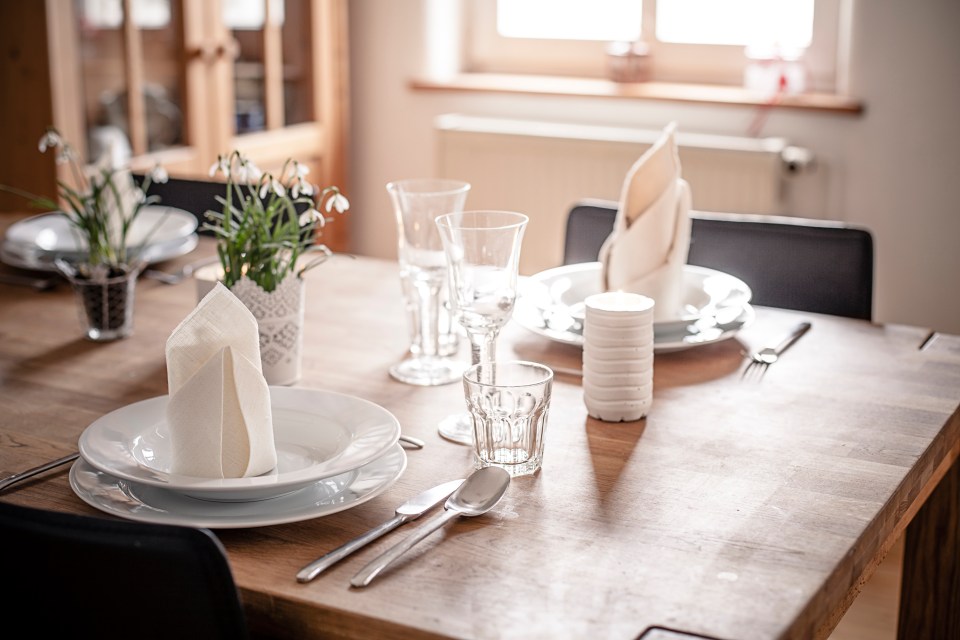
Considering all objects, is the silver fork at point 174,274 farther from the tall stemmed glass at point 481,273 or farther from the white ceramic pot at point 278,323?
the tall stemmed glass at point 481,273

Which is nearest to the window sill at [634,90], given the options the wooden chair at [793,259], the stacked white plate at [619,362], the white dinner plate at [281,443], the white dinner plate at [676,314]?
the wooden chair at [793,259]

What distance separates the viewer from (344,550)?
2.87ft

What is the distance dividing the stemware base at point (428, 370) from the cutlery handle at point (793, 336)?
41 centimetres

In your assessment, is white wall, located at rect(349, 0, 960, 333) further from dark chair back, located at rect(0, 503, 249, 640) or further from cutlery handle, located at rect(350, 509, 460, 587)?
dark chair back, located at rect(0, 503, 249, 640)

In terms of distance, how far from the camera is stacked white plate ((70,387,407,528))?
924mm

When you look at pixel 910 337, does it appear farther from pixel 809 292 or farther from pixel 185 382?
pixel 185 382

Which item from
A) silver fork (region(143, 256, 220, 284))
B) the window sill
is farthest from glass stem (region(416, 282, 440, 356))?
the window sill

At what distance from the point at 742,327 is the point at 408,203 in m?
0.46

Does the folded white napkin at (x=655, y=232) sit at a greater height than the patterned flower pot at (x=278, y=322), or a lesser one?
greater

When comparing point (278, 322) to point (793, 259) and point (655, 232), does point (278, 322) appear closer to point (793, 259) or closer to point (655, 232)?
point (655, 232)

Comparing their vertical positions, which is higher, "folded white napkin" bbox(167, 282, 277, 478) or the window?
the window

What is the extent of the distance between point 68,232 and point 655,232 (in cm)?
106

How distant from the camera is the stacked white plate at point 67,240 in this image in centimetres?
178

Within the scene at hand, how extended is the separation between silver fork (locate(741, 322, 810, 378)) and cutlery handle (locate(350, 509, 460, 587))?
0.54m
